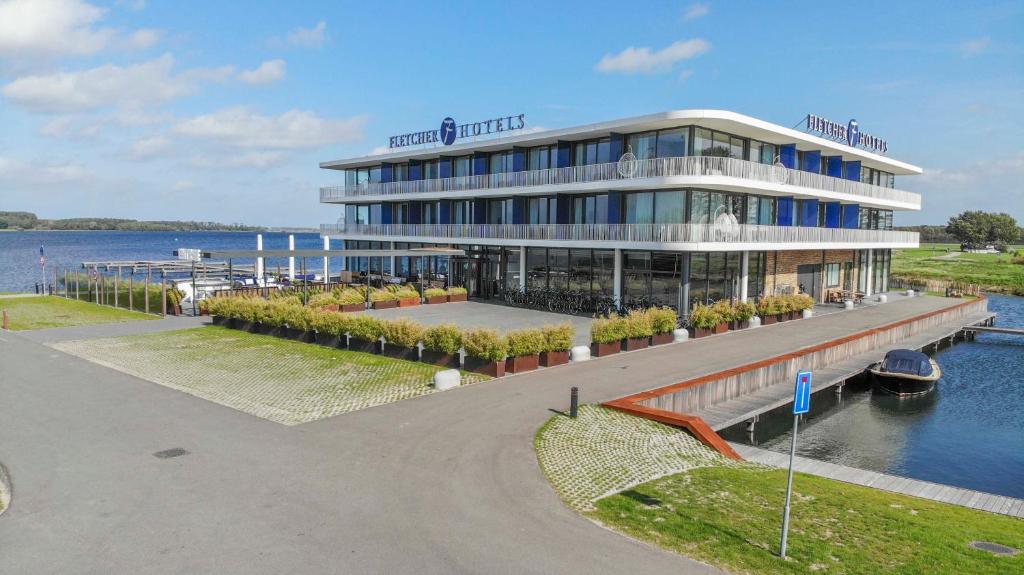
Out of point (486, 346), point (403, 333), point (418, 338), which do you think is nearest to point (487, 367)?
point (486, 346)

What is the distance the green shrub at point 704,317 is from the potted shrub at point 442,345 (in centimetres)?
1171

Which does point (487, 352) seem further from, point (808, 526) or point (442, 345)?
point (808, 526)

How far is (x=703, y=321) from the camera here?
28.6 m

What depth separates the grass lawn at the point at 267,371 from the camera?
17.6 meters

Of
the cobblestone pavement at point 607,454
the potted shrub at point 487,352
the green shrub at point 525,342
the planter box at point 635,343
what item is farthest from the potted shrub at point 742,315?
the cobblestone pavement at point 607,454

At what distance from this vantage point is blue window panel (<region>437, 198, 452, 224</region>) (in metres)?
47.0

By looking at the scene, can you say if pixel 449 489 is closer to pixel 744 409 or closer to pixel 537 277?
pixel 744 409

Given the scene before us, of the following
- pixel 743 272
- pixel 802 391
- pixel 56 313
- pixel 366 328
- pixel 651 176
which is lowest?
pixel 56 313

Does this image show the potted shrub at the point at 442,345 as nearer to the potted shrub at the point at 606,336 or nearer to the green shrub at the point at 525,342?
the green shrub at the point at 525,342

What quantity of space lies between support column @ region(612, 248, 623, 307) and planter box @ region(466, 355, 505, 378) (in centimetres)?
1582

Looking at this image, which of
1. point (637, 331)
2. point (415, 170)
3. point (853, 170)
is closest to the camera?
point (637, 331)

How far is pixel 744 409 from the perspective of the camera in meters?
19.4

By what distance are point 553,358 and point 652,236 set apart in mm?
12511

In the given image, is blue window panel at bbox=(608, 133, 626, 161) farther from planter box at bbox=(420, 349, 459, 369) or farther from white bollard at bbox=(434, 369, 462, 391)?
white bollard at bbox=(434, 369, 462, 391)
